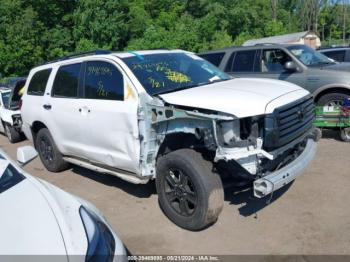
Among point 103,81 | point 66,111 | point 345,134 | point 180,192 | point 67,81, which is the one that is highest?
point 103,81

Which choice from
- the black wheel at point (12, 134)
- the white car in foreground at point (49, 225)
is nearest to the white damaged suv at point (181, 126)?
the white car in foreground at point (49, 225)

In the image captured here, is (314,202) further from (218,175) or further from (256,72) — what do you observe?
(256,72)

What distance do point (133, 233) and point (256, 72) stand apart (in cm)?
532

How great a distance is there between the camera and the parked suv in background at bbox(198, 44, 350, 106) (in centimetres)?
801

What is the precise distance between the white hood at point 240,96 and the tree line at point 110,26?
32.9 meters

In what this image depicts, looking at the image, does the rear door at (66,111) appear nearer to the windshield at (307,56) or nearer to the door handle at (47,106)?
the door handle at (47,106)

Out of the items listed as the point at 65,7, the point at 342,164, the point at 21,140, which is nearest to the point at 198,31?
the point at 65,7

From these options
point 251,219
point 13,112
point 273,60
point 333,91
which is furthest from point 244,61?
point 13,112

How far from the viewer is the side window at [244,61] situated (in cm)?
905

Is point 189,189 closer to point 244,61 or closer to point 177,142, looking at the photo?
point 177,142

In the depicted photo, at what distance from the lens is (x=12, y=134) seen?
35.3 ft

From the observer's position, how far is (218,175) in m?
4.43

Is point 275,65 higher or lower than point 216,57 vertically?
lower

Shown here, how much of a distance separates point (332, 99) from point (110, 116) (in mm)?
4755
